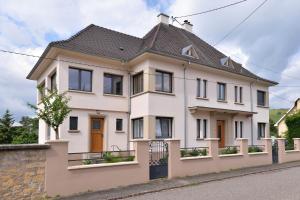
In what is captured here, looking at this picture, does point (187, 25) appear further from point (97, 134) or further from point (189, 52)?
point (97, 134)

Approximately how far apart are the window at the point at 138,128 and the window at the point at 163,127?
96 centimetres

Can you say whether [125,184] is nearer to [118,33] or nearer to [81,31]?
[81,31]

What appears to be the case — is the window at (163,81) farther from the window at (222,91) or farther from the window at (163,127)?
the window at (222,91)

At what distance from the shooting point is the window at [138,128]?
1847 centimetres

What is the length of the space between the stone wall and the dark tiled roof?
28.5 ft

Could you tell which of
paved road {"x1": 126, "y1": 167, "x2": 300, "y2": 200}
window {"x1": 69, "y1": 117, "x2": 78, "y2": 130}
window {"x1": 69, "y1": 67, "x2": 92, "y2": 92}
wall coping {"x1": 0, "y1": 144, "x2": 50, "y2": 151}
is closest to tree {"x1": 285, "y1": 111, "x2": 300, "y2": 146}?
paved road {"x1": 126, "y1": 167, "x2": 300, "y2": 200}

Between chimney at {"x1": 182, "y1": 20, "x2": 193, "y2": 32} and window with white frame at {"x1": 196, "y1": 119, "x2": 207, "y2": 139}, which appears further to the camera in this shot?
chimney at {"x1": 182, "y1": 20, "x2": 193, "y2": 32}

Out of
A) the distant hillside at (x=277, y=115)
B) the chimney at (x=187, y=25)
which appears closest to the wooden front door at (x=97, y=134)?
the chimney at (x=187, y=25)

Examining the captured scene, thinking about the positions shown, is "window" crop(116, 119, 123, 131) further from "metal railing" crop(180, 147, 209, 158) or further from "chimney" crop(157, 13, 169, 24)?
"chimney" crop(157, 13, 169, 24)

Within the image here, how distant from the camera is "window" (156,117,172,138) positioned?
60.0 ft

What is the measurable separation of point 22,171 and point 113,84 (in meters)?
11.0

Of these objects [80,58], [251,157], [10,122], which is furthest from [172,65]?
[10,122]

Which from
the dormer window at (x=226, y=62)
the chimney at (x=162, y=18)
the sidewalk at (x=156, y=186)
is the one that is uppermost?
the chimney at (x=162, y=18)

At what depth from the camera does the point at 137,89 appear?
19188 millimetres
